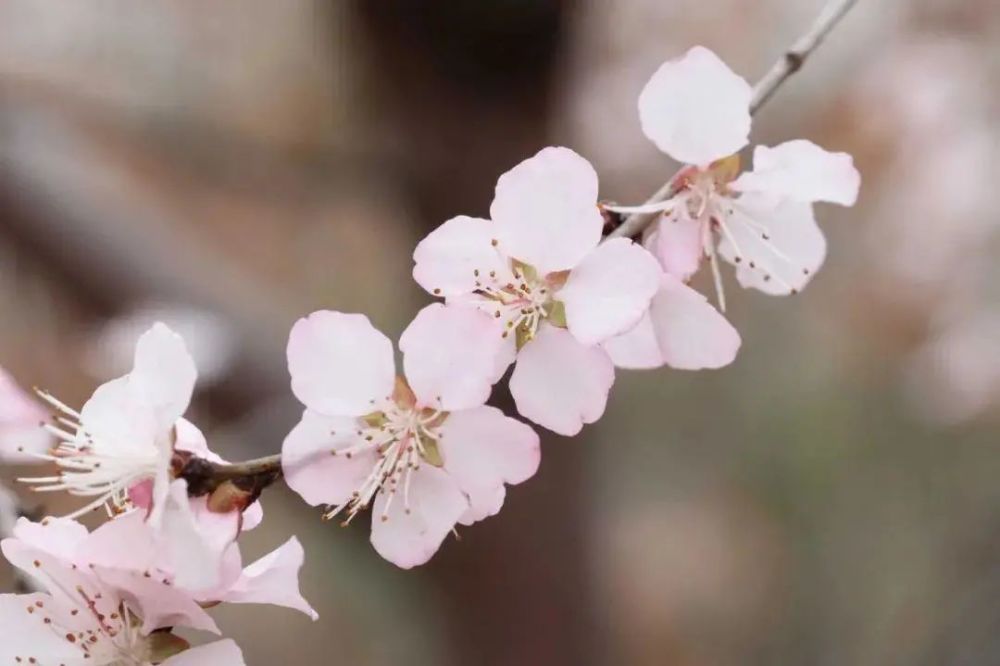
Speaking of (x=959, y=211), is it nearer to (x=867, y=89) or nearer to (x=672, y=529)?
(x=867, y=89)

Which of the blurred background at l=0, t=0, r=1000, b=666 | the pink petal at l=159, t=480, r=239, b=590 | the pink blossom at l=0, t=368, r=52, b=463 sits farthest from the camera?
the blurred background at l=0, t=0, r=1000, b=666

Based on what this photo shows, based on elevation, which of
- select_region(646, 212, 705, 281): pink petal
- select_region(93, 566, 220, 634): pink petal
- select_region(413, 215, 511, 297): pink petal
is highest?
select_region(646, 212, 705, 281): pink petal

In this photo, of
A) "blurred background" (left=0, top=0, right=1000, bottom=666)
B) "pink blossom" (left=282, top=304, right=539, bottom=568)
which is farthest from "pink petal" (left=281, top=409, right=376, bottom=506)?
"blurred background" (left=0, top=0, right=1000, bottom=666)

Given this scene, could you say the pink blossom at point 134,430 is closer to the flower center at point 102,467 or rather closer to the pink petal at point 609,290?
the flower center at point 102,467

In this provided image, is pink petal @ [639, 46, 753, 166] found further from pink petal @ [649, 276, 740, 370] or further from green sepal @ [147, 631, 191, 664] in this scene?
green sepal @ [147, 631, 191, 664]

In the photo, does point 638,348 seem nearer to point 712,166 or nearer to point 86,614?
point 712,166

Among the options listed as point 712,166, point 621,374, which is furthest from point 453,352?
point 621,374

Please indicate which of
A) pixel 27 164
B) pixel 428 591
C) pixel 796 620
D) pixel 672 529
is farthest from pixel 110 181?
pixel 796 620
